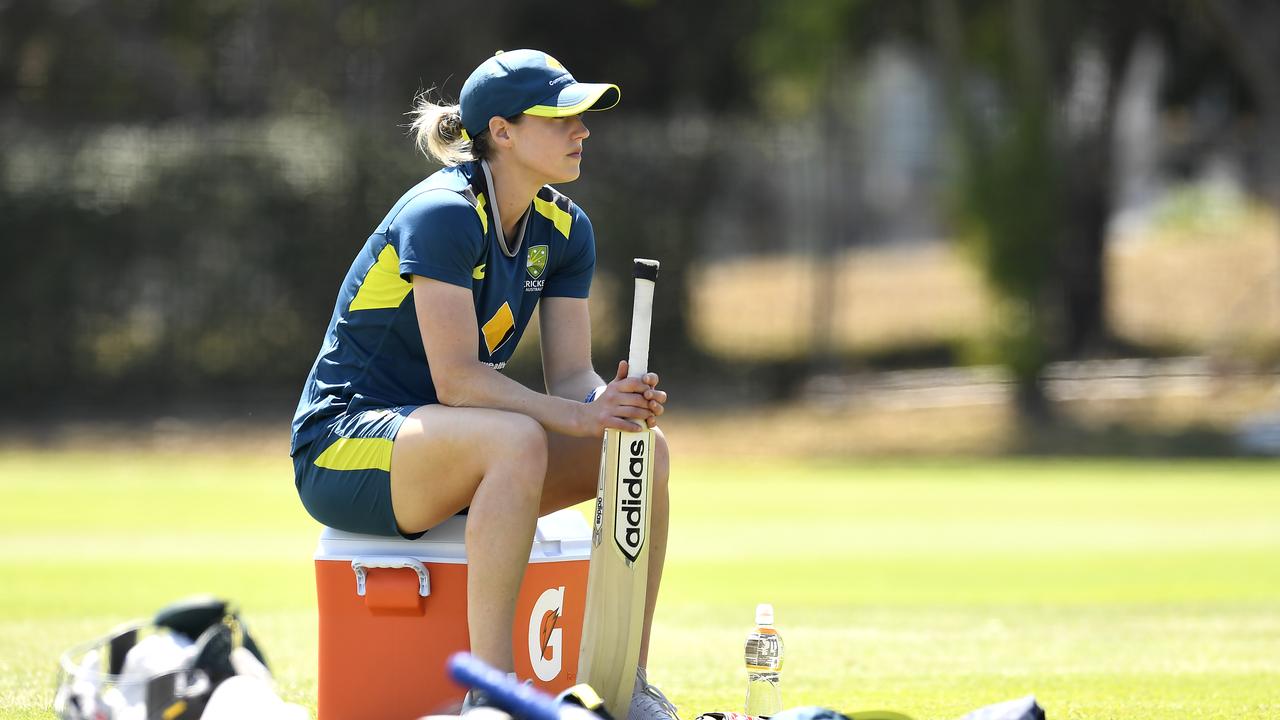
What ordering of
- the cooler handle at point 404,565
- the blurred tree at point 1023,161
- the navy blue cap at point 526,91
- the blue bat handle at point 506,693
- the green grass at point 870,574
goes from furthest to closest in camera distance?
the blurred tree at point 1023,161 → the green grass at point 870,574 → the navy blue cap at point 526,91 → the cooler handle at point 404,565 → the blue bat handle at point 506,693

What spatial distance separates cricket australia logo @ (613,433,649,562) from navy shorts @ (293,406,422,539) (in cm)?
53

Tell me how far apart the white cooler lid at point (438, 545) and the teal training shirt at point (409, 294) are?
0.91 ft

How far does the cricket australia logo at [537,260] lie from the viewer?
15.8 feet

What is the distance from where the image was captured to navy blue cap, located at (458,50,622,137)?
15.0 feet

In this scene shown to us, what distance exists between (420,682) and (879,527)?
8082 millimetres

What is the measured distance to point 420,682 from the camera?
14.3 ft

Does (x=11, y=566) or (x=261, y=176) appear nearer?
(x=11, y=566)

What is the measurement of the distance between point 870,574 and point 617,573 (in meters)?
5.45

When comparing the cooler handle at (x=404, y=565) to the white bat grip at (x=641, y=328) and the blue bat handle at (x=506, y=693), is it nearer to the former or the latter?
the blue bat handle at (x=506, y=693)

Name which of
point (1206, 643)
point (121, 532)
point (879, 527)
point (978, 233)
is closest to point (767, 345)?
point (978, 233)

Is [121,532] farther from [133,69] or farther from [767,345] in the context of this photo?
[133,69]

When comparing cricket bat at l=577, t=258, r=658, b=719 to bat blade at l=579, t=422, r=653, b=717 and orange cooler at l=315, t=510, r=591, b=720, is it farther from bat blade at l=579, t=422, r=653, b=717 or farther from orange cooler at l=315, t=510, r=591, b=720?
orange cooler at l=315, t=510, r=591, b=720

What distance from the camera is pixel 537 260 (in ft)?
15.8

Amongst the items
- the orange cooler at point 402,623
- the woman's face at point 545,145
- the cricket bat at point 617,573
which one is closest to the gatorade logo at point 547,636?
the orange cooler at point 402,623
